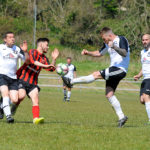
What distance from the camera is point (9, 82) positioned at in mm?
9328

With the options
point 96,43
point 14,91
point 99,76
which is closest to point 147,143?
point 99,76

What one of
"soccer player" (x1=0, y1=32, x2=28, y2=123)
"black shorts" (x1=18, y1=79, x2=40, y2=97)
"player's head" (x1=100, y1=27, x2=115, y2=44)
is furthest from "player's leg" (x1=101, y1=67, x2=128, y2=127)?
"soccer player" (x1=0, y1=32, x2=28, y2=123)

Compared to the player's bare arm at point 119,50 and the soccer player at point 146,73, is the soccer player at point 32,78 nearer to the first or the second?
the player's bare arm at point 119,50

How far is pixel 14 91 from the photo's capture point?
9.25 metres

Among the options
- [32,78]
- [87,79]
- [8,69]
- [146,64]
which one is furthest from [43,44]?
[146,64]

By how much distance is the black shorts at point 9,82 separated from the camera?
9195 millimetres

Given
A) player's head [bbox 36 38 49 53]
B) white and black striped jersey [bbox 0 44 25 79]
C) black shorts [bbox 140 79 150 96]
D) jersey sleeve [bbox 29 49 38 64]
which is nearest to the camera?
jersey sleeve [bbox 29 49 38 64]

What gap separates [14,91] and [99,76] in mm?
2105

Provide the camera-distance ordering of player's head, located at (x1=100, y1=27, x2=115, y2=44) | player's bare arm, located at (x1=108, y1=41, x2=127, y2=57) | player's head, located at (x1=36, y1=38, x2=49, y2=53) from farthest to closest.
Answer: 1. player's head, located at (x1=36, y1=38, x2=49, y2=53)
2. player's head, located at (x1=100, y1=27, x2=115, y2=44)
3. player's bare arm, located at (x1=108, y1=41, x2=127, y2=57)

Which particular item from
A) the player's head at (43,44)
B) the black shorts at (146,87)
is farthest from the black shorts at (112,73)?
the black shorts at (146,87)

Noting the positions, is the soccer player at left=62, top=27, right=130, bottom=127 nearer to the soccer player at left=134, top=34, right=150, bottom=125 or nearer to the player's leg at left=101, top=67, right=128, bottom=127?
the player's leg at left=101, top=67, right=128, bottom=127

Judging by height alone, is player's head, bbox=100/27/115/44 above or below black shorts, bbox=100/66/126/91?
above

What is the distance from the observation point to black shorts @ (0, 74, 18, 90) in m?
9.20

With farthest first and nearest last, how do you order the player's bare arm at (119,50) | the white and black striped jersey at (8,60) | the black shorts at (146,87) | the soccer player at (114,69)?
the black shorts at (146,87)
the white and black striped jersey at (8,60)
the soccer player at (114,69)
the player's bare arm at (119,50)
